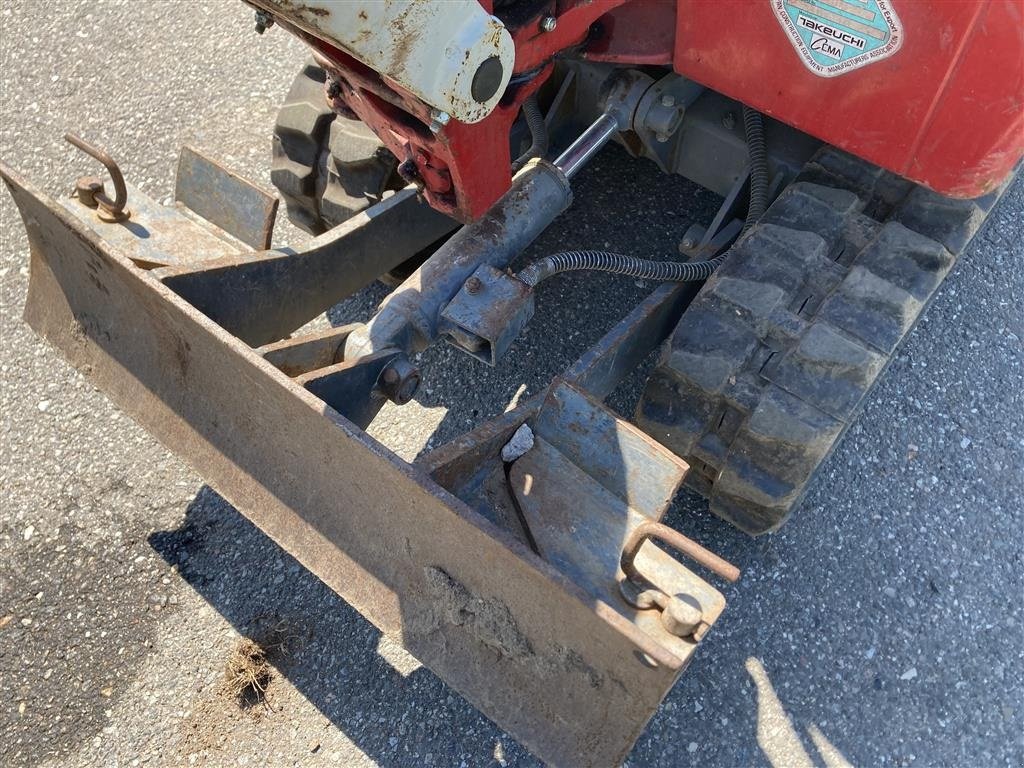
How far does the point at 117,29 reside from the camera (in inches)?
195

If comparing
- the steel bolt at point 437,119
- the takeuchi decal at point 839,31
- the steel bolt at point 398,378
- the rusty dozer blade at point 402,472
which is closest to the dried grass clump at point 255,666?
the rusty dozer blade at point 402,472

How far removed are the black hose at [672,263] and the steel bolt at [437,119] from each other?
2.07ft

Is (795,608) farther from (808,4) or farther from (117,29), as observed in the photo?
(117,29)

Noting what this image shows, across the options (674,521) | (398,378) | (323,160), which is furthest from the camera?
(323,160)

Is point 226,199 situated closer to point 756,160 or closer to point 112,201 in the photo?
point 112,201

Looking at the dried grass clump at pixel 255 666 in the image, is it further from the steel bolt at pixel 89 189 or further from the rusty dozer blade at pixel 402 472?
the steel bolt at pixel 89 189

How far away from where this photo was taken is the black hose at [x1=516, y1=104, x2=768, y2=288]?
2.76m

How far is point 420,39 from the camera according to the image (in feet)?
6.05

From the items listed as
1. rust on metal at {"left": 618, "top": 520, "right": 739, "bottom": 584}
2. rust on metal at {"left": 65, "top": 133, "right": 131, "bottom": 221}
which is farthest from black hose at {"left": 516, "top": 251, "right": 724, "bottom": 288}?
rust on metal at {"left": 65, "top": 133, "right": 131, "bottom": 221}

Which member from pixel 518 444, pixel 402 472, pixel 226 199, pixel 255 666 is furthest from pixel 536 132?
pixel 255 666

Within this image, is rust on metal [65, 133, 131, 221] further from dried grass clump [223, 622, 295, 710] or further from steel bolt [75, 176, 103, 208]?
dried grass clump [223, 622, 295, 710]

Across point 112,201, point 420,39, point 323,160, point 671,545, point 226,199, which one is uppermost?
point 420,39

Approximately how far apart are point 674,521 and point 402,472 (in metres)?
1.32

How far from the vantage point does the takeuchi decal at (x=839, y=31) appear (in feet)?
7.64
